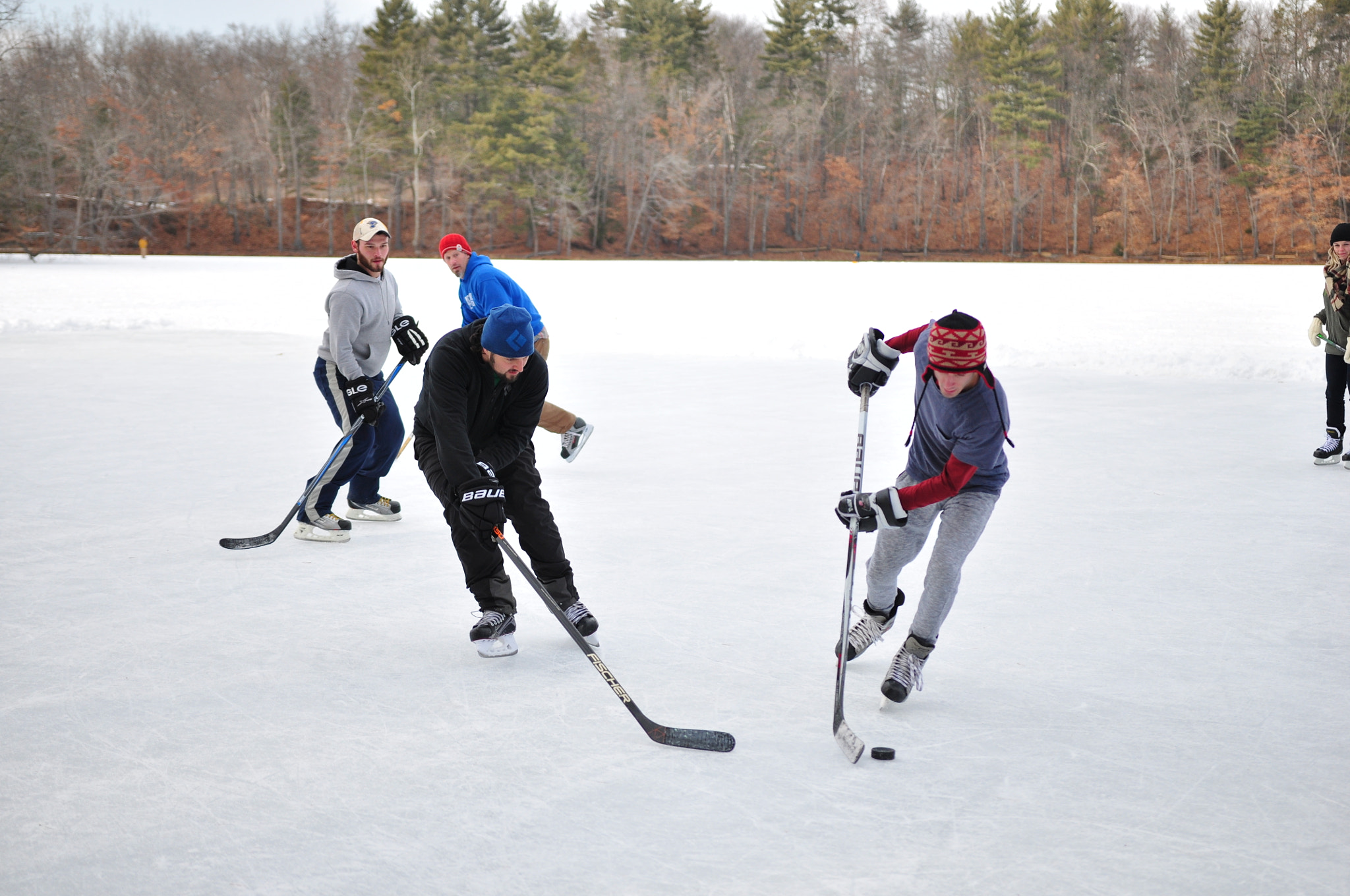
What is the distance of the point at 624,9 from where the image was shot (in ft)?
166

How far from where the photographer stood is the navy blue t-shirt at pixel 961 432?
Result: 2.62 meters

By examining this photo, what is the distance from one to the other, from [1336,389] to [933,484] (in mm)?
4275

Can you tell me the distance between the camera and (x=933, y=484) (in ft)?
8.70

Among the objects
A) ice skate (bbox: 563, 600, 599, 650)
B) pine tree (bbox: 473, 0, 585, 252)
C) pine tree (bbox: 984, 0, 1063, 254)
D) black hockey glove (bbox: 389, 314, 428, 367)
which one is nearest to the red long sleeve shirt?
ice skate (bbox: 563, 600, 599, 650)

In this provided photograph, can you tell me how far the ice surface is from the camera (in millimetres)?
2123

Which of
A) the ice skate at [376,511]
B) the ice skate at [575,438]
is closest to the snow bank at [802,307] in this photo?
the ice skate at [575,438]

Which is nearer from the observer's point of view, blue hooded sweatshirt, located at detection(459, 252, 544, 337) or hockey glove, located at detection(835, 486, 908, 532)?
hockey glove, located at detection(835, 486, 908, 532)

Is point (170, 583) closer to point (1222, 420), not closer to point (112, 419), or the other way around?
point (112, 419)

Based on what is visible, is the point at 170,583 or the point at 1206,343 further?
the point at 1206,343

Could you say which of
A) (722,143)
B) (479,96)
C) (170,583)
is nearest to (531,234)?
(479,96)

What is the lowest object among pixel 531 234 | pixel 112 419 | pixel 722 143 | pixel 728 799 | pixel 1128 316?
pixel 728 799

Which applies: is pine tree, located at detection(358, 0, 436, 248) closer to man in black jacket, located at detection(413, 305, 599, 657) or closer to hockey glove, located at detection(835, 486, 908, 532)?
man in black jacket, located at detection(413, 305, 599, 657)

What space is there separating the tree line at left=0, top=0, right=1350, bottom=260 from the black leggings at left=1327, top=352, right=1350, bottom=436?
39.0 m

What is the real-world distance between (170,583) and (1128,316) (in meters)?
12.5
